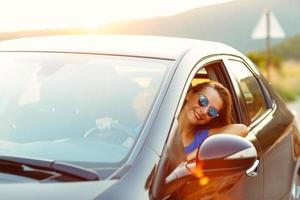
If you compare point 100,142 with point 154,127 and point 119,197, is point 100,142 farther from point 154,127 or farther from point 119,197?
point 119,197

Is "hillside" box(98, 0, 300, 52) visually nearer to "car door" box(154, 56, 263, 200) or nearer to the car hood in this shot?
"car door" box(154, 56, 263, 200)

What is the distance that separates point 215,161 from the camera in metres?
3.47

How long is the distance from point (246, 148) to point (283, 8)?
5351 cm

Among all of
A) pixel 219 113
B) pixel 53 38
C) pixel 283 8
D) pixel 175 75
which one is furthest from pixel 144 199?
pixel 283 8

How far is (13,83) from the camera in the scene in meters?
4.25

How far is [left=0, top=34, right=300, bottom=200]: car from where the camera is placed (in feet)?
10.8

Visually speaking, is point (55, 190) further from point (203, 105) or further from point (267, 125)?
point (267, 125)

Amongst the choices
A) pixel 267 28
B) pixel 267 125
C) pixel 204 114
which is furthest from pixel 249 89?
pixel 267 28

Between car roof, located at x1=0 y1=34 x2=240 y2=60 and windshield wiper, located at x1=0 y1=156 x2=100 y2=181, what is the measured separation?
92 centimetres

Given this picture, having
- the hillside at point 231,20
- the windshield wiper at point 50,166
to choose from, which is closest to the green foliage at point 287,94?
the hillside at point 231,20

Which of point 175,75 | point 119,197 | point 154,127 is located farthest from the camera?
point 175,75

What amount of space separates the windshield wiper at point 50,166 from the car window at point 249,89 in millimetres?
1769

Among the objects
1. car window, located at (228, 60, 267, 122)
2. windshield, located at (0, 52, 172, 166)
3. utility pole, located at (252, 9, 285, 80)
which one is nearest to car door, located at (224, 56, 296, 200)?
car window, located at (228, 60, 267, 122)

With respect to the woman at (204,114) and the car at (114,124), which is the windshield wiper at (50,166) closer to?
the car at (114,124)
